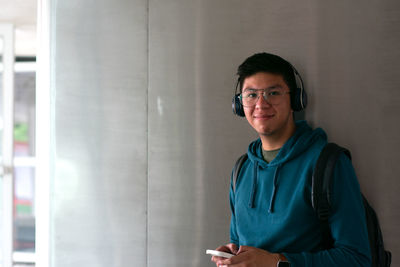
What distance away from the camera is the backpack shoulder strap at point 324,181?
4.00 ft

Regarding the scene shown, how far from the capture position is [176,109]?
193 centimetres

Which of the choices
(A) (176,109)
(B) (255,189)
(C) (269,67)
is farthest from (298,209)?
(A) (176,109)

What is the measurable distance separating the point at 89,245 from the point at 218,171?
32.2 inches

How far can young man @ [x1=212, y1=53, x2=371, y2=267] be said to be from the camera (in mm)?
1210

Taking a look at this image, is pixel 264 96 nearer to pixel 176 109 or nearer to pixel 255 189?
pixel 255 189

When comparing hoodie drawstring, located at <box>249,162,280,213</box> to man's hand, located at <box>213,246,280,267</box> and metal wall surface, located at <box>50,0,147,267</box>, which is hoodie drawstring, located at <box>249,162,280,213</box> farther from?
metal wall surface, located at <box>50,0,147,267</box>

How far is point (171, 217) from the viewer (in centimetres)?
194

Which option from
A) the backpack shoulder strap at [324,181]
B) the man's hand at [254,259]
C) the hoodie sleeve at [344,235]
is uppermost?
the backpack shoulder strap at [324,181]

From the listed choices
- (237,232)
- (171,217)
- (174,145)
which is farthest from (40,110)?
(237,232)

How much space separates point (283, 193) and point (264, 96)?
36cm

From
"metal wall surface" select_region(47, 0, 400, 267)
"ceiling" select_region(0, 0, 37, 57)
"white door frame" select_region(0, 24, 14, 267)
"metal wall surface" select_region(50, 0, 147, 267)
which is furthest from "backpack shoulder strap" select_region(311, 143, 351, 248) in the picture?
"ceiling" select_region(0, 0, 37, 57)

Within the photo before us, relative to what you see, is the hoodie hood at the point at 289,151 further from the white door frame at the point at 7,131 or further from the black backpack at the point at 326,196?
the white door frame at the point at 7,131

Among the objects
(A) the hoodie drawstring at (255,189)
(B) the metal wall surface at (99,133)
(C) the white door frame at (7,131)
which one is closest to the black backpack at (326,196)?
(A) the hoodie drawstring at (255,189)

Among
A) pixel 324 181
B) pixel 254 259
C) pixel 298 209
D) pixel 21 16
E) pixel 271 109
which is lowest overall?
pixel 254 259
